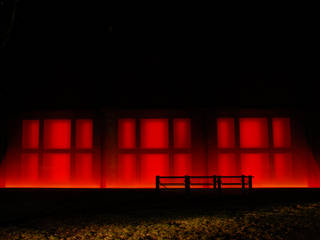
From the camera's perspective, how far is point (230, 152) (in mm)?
10250

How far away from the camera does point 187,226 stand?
5.84 meters

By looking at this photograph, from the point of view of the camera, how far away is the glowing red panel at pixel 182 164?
1032 centimetres

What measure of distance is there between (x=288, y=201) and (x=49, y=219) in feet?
21.3

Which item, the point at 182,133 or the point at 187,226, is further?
the point at 182,133

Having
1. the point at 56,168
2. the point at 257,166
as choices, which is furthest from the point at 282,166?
the point at 56,168

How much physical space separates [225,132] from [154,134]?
2.68m

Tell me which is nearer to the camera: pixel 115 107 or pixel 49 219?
pixel 49 219

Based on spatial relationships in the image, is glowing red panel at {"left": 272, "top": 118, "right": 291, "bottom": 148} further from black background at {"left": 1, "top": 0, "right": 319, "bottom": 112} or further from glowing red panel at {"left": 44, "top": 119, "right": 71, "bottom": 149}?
glowing red panel at {"left": 44, "top": 119, "right": 71, "bottom": 149}

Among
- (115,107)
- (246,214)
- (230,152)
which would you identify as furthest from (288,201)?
(115,107)

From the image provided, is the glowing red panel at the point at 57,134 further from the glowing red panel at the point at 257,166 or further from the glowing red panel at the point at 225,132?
the glowing red panel at the point at 257,166

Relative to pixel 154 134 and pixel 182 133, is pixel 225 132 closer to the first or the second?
pixel 182 133

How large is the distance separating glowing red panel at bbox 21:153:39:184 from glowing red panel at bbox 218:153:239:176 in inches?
274

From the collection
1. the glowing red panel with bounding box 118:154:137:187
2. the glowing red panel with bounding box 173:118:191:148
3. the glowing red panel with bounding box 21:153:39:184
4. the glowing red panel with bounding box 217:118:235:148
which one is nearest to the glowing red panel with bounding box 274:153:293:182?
the glowing red panel with bounding box 217:118:235:148

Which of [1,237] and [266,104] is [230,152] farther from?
[1,237]
